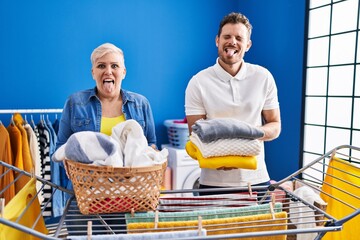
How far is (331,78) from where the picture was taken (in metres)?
2.99

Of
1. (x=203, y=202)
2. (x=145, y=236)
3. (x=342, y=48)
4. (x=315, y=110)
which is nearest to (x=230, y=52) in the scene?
(x=203, y=202)

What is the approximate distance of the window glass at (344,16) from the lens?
276 centimetres

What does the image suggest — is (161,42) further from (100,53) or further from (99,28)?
(100,53)

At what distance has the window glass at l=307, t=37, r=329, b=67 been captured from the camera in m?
3.03

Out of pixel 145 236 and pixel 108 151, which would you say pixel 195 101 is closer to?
pixel 108 151

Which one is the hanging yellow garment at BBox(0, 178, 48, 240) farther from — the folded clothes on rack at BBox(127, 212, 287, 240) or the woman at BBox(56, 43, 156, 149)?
the woman at BBox(56, 43, 156, 149)

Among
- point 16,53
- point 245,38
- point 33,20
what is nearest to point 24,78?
point 16,53

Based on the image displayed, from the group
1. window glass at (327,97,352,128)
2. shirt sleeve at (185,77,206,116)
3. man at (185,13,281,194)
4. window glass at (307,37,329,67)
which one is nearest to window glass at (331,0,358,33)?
window glass at (307,37,329,67)

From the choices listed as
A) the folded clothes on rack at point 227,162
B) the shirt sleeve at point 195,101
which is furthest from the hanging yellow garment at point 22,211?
the shirt sleeve at point 195,101

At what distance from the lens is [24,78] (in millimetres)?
3121

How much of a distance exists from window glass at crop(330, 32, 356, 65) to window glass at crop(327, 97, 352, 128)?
319mm

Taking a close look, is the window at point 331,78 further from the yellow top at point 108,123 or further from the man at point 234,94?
the yellow top at point 108,123

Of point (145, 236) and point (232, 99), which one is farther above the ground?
point (232, 99)

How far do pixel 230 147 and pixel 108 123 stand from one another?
590mm
